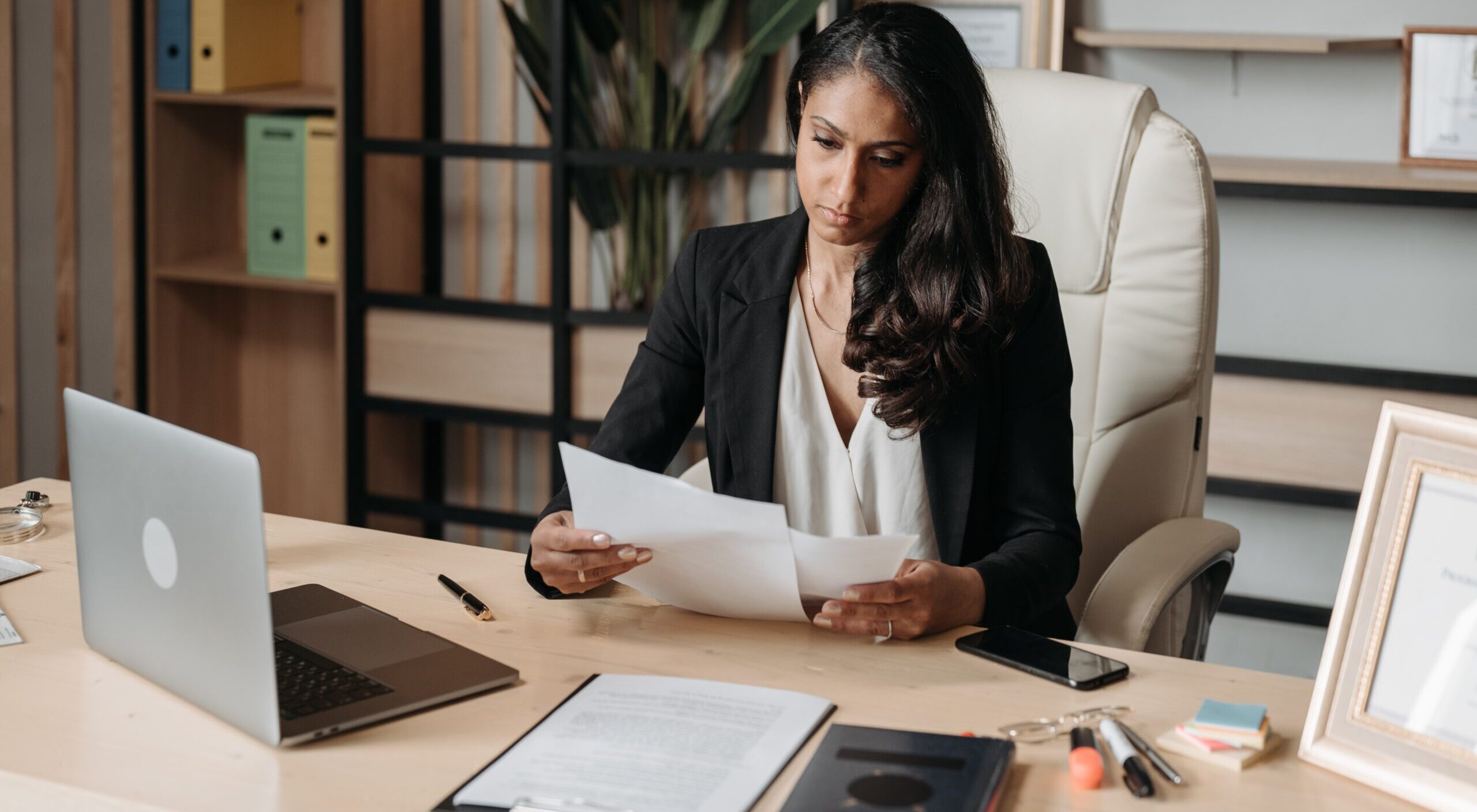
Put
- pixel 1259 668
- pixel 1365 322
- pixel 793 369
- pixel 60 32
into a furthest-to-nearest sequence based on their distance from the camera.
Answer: pixel 60 32
pixel 1259 668
pixel 1365 322
pixel 793 369

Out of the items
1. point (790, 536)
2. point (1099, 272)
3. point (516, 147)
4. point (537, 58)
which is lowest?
point (790, 536)

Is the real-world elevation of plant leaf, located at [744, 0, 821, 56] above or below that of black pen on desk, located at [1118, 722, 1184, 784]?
above

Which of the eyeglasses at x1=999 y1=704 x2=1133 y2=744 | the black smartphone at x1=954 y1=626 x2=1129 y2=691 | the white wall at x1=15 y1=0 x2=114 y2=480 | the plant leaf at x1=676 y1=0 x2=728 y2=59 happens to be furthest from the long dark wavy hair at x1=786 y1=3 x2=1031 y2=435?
the white wall at x1=15 y1=0 x2=114 y2=480

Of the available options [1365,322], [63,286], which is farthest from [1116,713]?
[63,286]

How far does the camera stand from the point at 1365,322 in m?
2.68

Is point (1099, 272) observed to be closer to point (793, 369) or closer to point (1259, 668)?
point (793, 369)

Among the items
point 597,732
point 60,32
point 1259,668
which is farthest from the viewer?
point 60,32

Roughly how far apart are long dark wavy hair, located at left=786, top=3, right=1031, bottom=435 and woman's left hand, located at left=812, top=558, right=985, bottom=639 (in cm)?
27

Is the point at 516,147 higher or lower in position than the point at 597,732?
higher

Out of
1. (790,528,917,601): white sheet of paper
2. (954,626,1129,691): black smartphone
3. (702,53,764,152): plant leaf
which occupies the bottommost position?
(954,626,1129,691): black smartphone

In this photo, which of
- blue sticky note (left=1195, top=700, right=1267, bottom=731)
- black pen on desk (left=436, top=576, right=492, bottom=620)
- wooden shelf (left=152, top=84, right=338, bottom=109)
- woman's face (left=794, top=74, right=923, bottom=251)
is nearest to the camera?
blue sticky note (left=1195, top=700, right=1267, bottom=731)

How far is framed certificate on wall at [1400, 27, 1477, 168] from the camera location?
2.45 meters

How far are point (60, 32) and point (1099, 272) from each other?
2503mm

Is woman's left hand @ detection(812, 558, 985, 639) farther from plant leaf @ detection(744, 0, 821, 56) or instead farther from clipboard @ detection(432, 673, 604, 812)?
plant leaf @ detection(744, 0, 821, 56)
